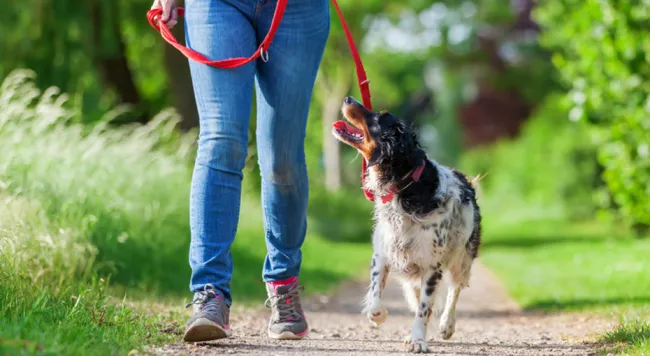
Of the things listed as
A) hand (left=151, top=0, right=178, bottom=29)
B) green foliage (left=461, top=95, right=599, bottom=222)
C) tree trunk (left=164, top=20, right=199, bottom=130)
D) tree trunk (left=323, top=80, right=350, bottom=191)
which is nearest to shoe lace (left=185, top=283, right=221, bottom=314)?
hand (left=151, top=0, right=178, bottom=29)

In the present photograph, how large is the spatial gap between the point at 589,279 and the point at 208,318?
21.8 feet

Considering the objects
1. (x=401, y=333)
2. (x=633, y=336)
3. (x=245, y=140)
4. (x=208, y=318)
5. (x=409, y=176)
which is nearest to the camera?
(x=208, y=318)

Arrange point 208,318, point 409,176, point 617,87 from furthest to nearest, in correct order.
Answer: point 617,87 → point 409,176 → point 208,318

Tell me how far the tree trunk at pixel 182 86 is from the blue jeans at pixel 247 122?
9.24 m

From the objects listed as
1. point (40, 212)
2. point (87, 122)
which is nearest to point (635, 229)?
point (87, 122)

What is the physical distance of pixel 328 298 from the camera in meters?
8.94

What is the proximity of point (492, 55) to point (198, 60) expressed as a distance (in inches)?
1177

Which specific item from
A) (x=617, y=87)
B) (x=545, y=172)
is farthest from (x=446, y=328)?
(x=545, y=172)

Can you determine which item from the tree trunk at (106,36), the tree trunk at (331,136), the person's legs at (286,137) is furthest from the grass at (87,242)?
the tree trunk at (331,136)

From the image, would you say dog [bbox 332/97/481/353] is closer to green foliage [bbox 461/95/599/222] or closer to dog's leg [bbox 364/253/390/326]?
dog's leg [bbox 364/253/390/326]

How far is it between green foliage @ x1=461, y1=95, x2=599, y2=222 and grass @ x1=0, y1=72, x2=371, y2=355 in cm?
522

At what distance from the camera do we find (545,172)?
81.9 feet

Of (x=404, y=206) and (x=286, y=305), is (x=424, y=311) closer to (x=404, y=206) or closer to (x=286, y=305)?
(x=404, y=206)

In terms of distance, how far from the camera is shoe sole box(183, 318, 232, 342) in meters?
4.01
